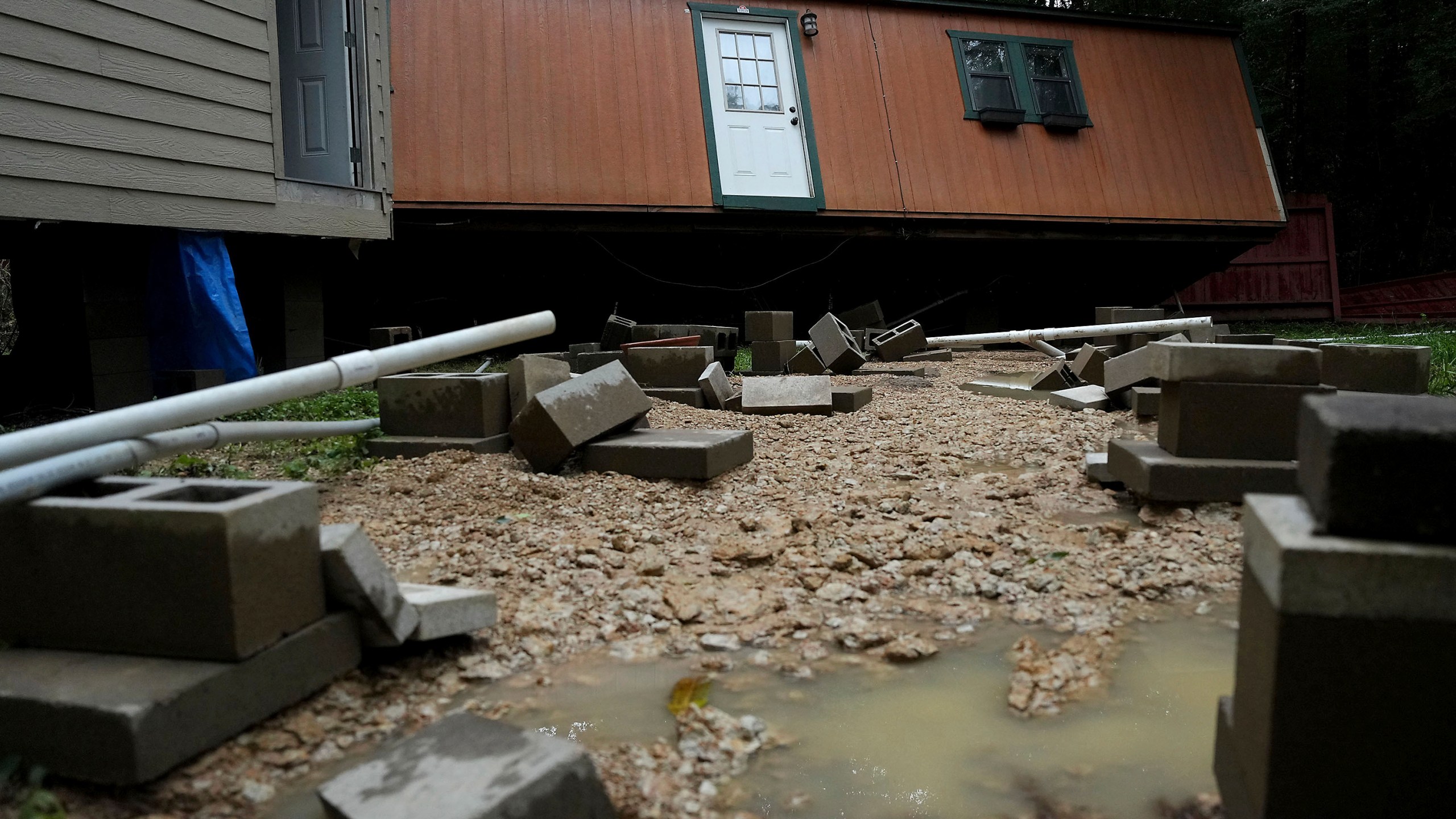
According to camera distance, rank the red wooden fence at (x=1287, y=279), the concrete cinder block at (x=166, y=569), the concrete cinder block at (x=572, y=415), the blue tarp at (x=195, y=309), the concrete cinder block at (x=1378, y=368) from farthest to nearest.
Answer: the red wooden fence at (x=1287, y=279) → the blue tarp at (x=195, y=309) → the concrete cinder block at (x=1378, y=368) → the concrete cinder block at (x=572, y=415) → the concrete cinder block at (x=166, y=569)

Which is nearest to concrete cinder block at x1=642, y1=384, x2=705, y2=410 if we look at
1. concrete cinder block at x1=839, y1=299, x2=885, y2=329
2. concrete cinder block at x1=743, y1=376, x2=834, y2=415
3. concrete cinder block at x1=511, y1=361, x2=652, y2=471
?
concrete cinder block at x1=743, y1=376, x2=834, y2=415

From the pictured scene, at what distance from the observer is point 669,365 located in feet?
26.2

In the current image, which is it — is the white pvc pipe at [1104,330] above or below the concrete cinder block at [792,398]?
above

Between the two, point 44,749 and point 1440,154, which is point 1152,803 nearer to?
point 44,749

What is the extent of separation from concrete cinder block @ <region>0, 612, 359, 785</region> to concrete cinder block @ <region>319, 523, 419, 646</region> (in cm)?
16

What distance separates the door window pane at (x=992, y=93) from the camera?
13.8 m

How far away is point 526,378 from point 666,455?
1.07 meters

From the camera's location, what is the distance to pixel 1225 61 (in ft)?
48.8

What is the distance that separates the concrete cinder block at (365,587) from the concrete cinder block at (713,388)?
4.98 m

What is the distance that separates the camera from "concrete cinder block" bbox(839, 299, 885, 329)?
13422mm

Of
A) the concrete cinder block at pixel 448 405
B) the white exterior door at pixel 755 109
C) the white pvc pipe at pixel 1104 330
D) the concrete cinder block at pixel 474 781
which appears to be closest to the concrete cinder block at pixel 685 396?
the concrete cinder block at pixel 448 405

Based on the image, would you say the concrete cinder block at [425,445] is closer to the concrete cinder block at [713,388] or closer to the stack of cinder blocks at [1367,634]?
the concrete cinder block at [713,388]

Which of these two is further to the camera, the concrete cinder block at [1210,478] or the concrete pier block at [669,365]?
the concrete pier block at [669,365]

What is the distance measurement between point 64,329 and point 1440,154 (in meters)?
26.8
